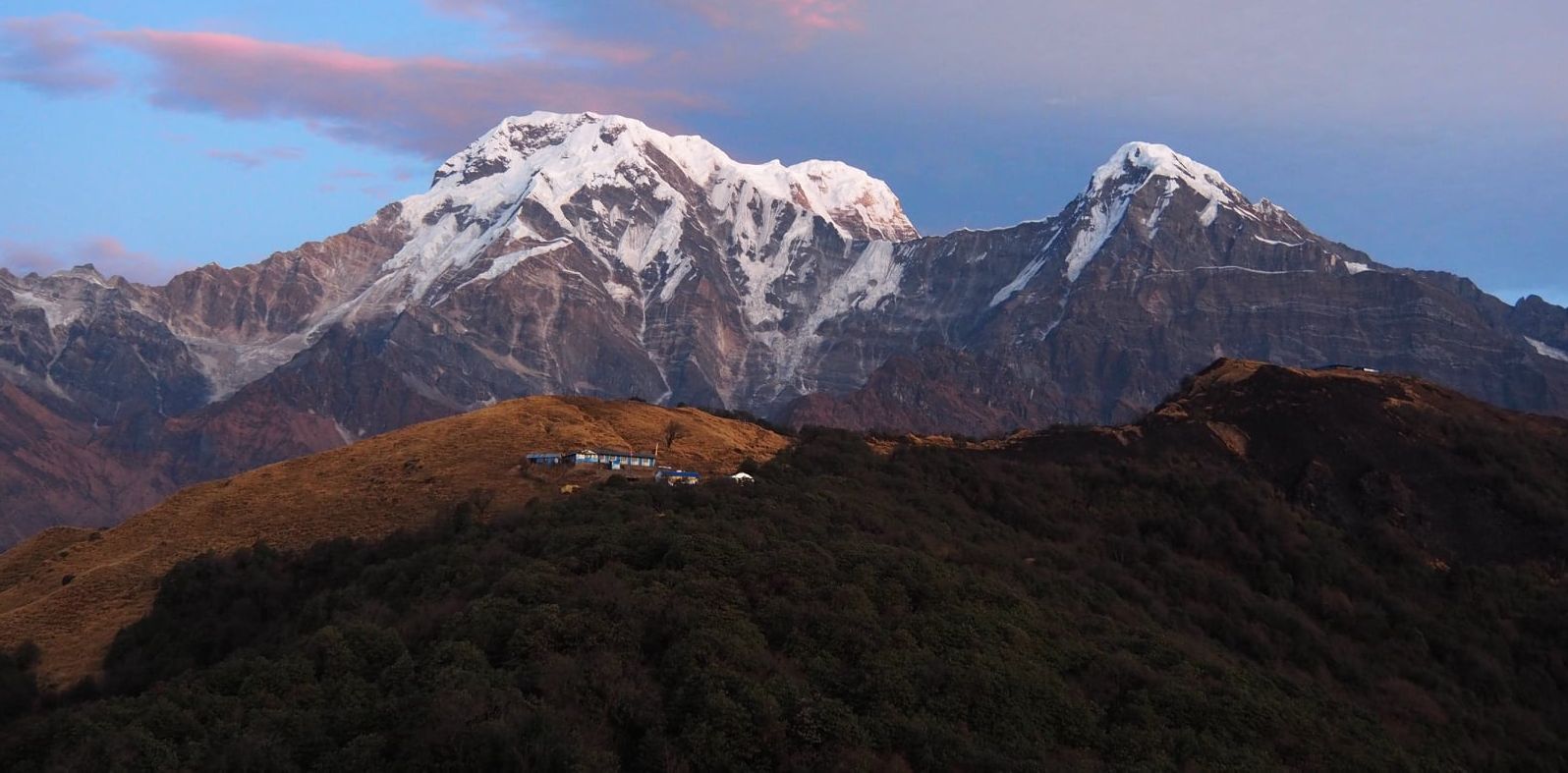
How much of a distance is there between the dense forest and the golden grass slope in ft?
14.1

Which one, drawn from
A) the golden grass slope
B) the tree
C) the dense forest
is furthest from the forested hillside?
the tree

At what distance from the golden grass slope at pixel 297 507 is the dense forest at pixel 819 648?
4307mm

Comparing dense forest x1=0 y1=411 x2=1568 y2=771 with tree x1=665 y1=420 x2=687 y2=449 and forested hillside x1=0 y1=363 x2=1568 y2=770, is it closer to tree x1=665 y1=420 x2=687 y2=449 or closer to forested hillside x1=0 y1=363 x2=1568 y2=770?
forested hillside x1=0 y1=363 x2=1568 y2=770

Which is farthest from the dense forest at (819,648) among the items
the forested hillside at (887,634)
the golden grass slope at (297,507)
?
the golden grass slope at (297,507)

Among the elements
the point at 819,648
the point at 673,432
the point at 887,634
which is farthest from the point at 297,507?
the point at 887,634

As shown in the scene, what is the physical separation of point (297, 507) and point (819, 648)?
152 ft

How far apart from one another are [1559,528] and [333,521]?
89341mm

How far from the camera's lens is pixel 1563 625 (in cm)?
8912

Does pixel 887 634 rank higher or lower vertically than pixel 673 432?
lower

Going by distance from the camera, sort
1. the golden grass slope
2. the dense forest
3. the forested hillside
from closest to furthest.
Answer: the dense forest → the forested hillside → the golden grass slope

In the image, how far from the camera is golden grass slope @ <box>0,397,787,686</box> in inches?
3000

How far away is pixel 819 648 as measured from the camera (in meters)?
58.0

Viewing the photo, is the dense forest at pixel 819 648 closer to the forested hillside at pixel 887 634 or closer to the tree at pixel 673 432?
the forested hillside at pixel 887 634

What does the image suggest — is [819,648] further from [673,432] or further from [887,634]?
[673,432]
